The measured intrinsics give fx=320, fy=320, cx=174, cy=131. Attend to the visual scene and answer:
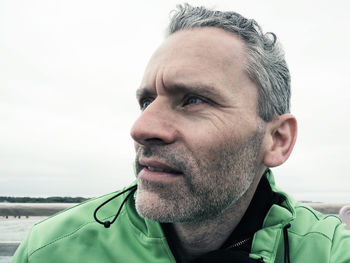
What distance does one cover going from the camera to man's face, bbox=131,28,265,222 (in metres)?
1.29

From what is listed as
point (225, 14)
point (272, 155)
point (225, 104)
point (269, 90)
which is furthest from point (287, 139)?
point (225, 14)

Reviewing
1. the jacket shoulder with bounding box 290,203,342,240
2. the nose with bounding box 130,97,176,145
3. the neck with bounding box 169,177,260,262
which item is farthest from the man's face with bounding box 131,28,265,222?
the jacket shoulder with bounding box 290,203,342,240

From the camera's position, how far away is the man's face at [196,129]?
4.23 feet

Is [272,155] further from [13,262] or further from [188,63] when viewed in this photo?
[13,262]

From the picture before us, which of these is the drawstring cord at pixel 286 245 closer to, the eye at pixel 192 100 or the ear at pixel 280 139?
the ear at pixel 280 139

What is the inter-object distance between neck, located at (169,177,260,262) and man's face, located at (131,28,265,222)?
0.35 feet

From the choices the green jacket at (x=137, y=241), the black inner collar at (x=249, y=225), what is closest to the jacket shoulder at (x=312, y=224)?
the green jacket at (x=137, y=241)

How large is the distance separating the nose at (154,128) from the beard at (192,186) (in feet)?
0.10

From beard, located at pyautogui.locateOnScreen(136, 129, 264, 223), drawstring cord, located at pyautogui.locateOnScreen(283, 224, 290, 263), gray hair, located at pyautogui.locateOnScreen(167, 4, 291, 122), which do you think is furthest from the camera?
gray hair, located at pyautogui.locateOnScreen(167, 4, 291, 122)

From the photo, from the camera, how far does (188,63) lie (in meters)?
1.44

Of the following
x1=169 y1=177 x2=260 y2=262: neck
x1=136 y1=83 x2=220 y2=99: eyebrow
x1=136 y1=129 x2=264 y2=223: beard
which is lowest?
x1=169 y1=177 x2=260 y2=262: neck

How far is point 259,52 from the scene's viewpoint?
1.65 meters

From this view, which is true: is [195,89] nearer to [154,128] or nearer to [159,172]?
[154,128]

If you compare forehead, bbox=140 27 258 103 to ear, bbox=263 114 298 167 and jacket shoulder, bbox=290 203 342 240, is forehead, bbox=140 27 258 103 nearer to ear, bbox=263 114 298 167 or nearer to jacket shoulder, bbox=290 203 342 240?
ear, bbox=263 114 298 167
